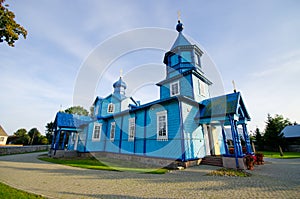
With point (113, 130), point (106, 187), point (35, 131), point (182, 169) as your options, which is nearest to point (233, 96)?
point (182, 169)

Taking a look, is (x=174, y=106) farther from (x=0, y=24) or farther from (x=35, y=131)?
(x=35, y=131)

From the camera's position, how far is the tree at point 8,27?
5996mm

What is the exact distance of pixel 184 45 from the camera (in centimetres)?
1523

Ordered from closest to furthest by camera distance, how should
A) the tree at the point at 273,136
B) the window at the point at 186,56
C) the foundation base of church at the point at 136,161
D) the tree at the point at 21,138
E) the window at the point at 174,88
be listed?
the foundation base of church at the point at 136,161, the window at the point at 174,88, the window at the point at 186,56, the tree at the point at 273,136, the tree at the point at 21,138

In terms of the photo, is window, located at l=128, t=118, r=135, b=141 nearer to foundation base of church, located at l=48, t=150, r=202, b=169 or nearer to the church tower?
foundation base of church, located at l=48, t=150, r=202, b=169

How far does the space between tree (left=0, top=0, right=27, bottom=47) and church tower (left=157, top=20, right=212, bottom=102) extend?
1203cm

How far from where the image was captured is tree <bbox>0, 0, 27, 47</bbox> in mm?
5996

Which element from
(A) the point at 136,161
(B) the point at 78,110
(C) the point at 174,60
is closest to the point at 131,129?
(A) the point at 136,161

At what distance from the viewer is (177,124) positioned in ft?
33.1

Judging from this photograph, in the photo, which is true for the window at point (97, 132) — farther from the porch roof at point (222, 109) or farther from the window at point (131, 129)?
the porch roof at point (222, 109)

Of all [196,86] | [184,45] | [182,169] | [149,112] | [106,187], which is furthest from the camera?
[184,45]

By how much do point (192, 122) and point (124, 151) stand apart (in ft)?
24.0

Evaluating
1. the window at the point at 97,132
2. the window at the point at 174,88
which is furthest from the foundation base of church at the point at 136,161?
the window at the point at 174,88

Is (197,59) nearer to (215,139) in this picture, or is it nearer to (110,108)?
(215,139)
